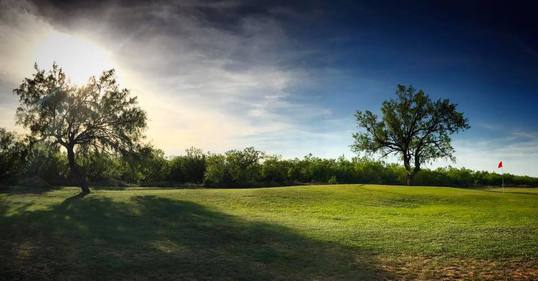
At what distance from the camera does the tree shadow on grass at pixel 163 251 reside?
10375 millimetres

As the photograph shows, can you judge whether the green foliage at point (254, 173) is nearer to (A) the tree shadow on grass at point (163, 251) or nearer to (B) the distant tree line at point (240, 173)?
(B) the distant tree line at point (240, 173)

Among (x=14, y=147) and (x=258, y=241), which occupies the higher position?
(x=14, y=147)

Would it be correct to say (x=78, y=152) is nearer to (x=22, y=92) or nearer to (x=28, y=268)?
(x=22, y=92)

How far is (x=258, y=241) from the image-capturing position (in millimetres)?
15031

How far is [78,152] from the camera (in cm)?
3544

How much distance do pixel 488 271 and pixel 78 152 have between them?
35589 mm

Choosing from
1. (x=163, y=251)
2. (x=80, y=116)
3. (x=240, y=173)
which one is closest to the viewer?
(x=163, y=251)

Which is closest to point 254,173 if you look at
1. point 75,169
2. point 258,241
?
point 75,169

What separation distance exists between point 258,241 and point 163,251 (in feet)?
13.2

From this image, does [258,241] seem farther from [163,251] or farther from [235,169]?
[235,169]

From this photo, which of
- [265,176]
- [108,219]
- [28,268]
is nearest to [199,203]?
[108,219]

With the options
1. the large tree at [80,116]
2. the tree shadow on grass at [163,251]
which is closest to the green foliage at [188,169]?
the large tree at [80,116]

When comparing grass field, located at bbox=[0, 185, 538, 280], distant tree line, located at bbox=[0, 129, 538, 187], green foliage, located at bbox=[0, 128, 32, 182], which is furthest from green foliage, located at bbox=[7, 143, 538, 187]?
grass field, located at bbox=[0, 185, 538, 280]

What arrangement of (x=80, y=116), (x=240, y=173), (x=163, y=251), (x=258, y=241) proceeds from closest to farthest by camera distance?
(x=163, y=251) → (x=258, y=241) → (x=80, y=116) → (x=240, y=173)
